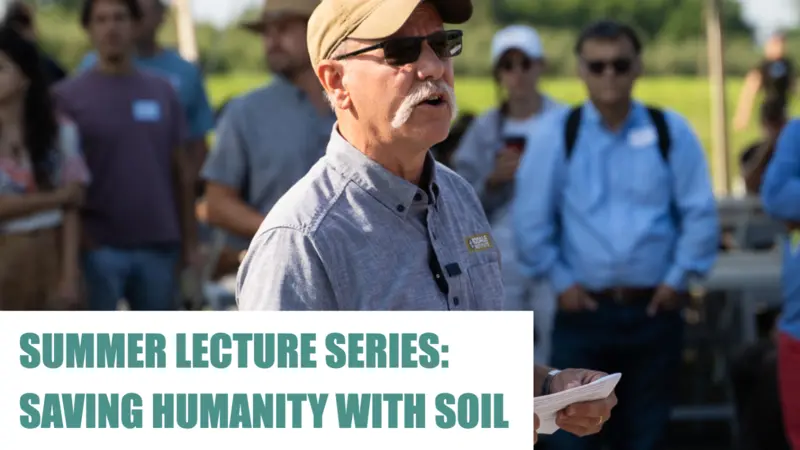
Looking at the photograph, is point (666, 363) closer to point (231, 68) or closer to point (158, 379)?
point (158, 379)

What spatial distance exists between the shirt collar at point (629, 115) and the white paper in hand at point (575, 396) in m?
3.47

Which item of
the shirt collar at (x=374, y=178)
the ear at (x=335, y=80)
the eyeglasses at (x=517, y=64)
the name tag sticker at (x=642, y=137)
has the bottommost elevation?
the name tag sticker at (x=642, y=137)

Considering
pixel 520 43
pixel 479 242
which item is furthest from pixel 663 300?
pixel 479 242

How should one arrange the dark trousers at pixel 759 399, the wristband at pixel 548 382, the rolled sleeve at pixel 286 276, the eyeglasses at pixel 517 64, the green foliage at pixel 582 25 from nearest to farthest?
1. the rolled sleeve at pixel 286 276
2. the wristband at pixel 548 382
3. the dark trousers at pixel 759 399
4. the eyeglasses at pixel 517 64
5. the green foliage at pixel 582 25

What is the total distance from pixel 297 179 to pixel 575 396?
3.02m

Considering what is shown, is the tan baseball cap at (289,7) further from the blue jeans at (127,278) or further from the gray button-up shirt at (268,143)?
the blue jeans at (127,278)

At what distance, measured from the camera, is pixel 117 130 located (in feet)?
23.9

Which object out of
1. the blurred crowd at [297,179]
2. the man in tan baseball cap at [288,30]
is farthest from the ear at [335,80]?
the man in tan baseball cap at [288,30]

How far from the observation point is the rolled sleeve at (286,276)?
2762 mm

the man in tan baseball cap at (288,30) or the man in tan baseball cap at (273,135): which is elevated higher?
the man in tan baseball cap at (288,30)

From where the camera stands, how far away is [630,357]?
20.7 feet

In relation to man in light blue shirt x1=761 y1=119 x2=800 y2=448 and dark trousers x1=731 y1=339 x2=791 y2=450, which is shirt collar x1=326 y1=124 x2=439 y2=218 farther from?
dark trousers x1=731 y1=339 x2=791 y2=450

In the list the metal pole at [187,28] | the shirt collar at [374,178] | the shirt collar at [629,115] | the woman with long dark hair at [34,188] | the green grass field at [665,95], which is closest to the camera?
the shirt collar at [374,178]

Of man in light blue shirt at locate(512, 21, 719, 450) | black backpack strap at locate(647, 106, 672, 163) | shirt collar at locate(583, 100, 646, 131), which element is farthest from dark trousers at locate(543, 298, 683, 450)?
shirt collar at locate(583, 100, 646, 131)
